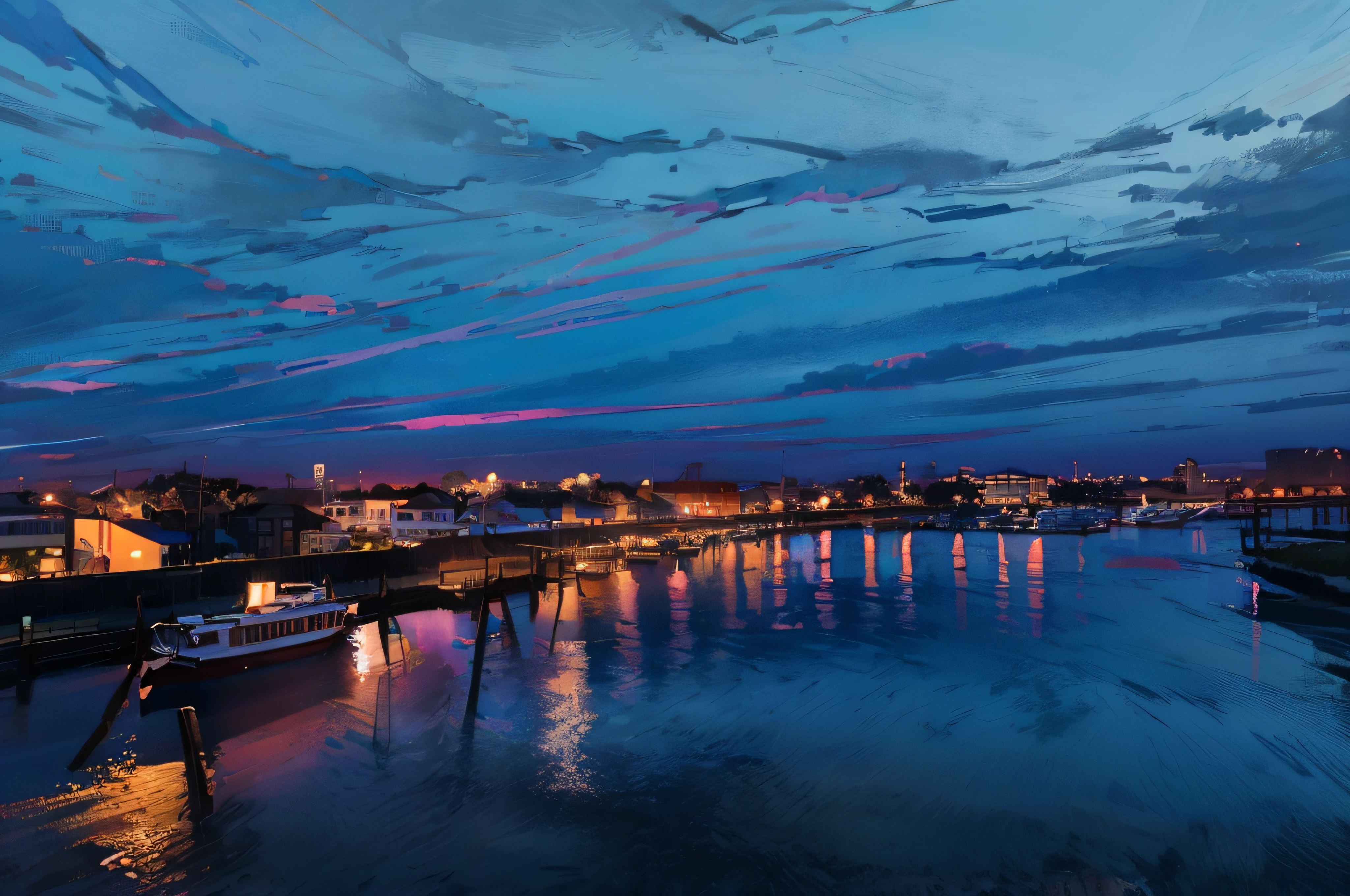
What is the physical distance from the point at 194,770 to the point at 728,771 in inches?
413

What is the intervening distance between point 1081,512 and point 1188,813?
508 ft

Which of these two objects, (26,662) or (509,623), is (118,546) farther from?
(509,623)

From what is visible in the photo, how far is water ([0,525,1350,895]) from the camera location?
11.0 metres

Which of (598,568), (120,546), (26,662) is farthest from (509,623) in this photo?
(598,568)

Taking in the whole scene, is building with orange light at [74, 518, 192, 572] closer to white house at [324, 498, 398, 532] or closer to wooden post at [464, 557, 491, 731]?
wooden post at [464, 557, 491, 731]

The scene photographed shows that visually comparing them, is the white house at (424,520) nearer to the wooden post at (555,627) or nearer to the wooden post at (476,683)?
the wooden post at (555,627)

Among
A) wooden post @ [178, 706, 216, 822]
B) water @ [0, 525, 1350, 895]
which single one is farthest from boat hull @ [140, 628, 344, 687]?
wooden post @ [178, 706, 216, 822]

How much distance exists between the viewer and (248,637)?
23875 mm

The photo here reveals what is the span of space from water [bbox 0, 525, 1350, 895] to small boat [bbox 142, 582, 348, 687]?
2.19 ft

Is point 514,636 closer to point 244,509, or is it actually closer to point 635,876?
point 635,876

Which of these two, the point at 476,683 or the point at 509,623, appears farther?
the point at 509,623

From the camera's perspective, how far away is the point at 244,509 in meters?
47.7

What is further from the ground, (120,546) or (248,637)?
(120,546)

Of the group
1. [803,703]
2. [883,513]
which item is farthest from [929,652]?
[883,513]
